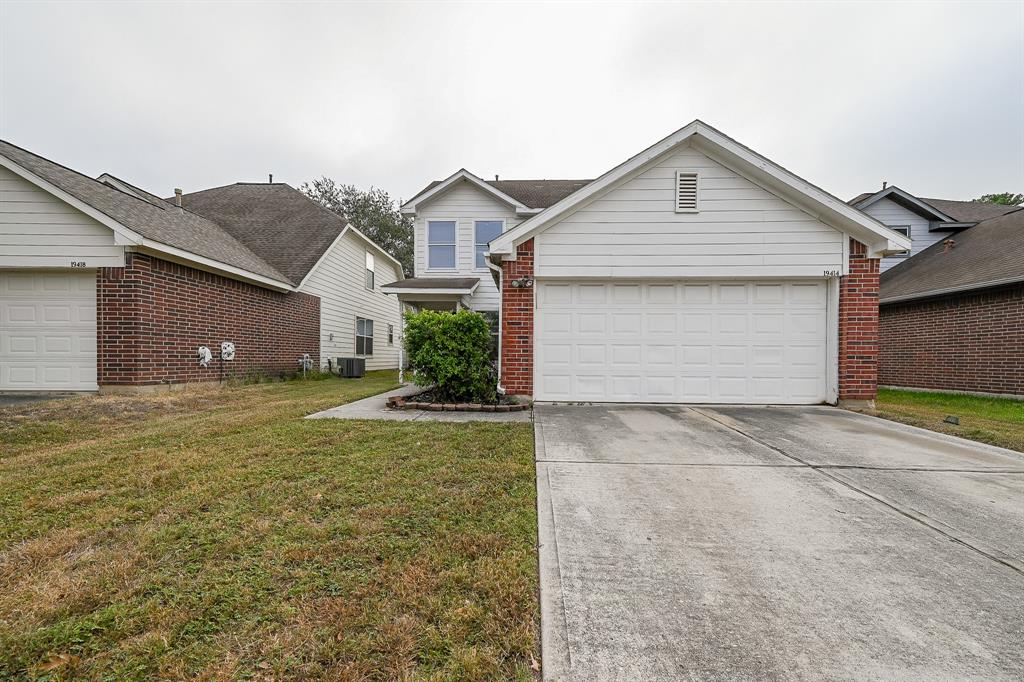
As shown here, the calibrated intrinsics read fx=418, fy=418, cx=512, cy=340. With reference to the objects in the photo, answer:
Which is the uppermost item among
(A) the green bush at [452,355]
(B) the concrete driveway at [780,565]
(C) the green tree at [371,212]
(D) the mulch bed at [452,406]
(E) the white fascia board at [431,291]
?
(C) the green tree at [371,212]

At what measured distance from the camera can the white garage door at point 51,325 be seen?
802 centimetres

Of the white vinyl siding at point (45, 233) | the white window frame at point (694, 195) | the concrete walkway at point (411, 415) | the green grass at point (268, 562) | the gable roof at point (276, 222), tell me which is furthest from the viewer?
the gable roof at point (276, 222)

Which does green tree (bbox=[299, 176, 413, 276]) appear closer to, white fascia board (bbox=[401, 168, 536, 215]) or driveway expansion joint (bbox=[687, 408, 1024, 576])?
white fascia board (bbox=[401, 168, 536, 215])

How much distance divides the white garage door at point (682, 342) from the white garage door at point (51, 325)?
8.66 m

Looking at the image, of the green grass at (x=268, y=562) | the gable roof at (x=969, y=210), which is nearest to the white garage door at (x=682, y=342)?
the green grass at (x=268, y=562)

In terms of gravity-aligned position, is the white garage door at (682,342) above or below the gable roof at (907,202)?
below

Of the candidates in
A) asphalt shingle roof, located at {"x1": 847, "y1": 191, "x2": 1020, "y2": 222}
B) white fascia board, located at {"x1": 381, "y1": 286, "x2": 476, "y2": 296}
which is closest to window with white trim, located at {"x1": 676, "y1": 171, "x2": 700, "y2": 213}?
white fascia board, located at {"x1": 381, "y1": 286, "x2": 476, "y2": 296}

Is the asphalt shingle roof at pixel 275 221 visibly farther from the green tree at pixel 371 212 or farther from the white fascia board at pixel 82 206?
the green tree at pixel 371 212

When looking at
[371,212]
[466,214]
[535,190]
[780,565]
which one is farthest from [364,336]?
[371,212]

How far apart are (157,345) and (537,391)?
7572 millimetres

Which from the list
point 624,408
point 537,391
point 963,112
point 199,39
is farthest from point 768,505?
point 963,112

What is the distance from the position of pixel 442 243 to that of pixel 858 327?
398 inches

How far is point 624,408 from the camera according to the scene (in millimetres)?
6871

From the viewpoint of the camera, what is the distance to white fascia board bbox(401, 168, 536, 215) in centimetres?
1215
